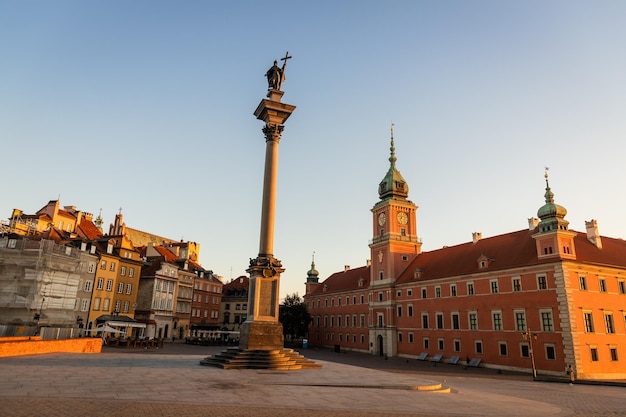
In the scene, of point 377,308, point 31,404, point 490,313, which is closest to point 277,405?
point 31,404

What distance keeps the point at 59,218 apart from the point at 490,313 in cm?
5588

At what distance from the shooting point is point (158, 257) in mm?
65250

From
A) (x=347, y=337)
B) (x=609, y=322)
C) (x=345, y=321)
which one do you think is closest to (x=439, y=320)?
(x=609, y=322)

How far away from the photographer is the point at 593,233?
4547 centimetres

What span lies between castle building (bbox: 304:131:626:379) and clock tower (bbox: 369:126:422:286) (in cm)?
16

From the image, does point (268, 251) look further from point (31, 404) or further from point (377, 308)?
point (377, 308)

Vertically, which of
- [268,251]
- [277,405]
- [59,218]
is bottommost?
[277,405]

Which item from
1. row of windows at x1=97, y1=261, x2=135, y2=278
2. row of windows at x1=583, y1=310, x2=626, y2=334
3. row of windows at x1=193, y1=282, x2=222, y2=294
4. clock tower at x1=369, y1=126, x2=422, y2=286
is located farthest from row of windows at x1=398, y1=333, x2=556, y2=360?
row of windows at x1=97, y1=261, x2=135, y2=278

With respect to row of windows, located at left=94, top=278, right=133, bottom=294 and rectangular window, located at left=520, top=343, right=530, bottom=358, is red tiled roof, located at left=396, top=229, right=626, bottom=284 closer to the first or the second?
rectangular window, located at left=520, top=343, right=530, bottom=358

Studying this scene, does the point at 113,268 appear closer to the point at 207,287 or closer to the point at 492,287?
the point at 207,287

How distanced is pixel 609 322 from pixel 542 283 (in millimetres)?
6684

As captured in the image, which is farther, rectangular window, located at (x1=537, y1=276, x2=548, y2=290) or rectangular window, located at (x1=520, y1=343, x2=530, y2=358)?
rectangular window, located at (x1=520, y1=343, x2=530, y2=358)

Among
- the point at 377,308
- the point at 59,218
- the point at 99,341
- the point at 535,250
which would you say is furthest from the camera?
the point at 377,308

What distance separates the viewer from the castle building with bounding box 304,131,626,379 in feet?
128
